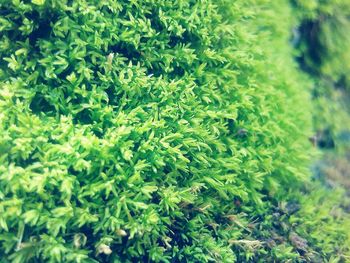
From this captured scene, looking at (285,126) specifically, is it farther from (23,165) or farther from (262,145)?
(23,165)

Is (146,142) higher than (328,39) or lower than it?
lower

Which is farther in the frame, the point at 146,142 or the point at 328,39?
the point at 328,39

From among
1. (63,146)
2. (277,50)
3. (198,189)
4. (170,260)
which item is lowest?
(170,260)

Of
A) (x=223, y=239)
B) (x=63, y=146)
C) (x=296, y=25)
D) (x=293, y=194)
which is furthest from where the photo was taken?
(x=296, y=25)

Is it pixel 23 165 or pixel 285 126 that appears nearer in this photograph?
pixel 23 165

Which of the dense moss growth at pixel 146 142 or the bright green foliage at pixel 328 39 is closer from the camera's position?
the dense moss growth at pixel 146 142

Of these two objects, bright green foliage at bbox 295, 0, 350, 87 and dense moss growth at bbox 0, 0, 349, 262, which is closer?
dense moss growth at bbox 0, 0, 349, 262

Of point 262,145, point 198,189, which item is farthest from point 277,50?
point 198,189

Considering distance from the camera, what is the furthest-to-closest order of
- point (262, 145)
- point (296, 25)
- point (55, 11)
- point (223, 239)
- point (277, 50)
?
point (296, 25) → point (277, 50) → point (262, 145) → point (223, 239) → point (55, 11)
